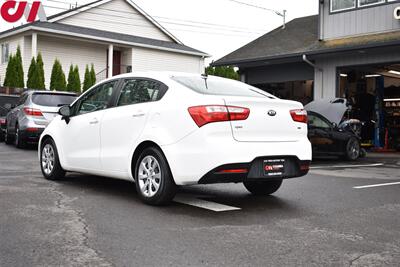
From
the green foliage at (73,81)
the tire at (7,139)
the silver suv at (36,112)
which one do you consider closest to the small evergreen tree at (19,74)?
the green foliage at (73,81)

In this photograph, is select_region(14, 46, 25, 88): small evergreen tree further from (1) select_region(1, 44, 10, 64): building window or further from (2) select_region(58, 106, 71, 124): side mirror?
(2) select_region(58, 106, 71, 124): side mirror

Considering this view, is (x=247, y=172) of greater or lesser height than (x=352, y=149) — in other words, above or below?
above

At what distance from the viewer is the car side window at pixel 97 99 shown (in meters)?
7.21

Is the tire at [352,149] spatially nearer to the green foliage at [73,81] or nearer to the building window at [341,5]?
the building window at [341,5]

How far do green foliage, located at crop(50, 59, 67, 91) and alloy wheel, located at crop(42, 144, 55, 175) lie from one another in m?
19.0

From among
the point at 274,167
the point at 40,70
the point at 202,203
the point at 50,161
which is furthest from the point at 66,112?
the point at 40,70

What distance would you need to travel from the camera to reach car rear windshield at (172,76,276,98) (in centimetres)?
Result: 621

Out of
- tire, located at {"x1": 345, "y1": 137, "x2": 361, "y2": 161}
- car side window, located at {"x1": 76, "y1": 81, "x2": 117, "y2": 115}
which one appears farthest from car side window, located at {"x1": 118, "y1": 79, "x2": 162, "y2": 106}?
tire, located at {"x1": 345, "y1": 137, "x2": 361, "y2": 161}

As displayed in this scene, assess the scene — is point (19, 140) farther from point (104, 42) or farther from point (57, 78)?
point (104, 42)

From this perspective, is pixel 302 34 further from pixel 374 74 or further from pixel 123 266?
pixel 123 266

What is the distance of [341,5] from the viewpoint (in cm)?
1781

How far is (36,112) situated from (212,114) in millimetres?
9083

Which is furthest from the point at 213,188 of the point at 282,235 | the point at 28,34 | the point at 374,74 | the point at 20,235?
the point at 28,34

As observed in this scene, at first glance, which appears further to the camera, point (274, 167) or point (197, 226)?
point (274, 167)
